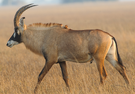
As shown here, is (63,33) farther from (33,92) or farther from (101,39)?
(33,92)

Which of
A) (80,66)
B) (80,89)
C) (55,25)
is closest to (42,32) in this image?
(55,25)

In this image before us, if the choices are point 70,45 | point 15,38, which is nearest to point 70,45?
point 70,45

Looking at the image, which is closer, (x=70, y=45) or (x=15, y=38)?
(x=70, y=45)

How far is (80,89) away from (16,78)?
1.96 m

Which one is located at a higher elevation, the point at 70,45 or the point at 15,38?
the point at 15,38

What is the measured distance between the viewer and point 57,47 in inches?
208

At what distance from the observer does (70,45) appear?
17.3 ft

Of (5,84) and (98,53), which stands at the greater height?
(98,53)

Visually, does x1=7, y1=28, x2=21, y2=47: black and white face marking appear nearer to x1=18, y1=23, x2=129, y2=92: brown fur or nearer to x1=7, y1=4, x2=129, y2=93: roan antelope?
x1=7, y1=4, x2=129, y2=93: roan antelope

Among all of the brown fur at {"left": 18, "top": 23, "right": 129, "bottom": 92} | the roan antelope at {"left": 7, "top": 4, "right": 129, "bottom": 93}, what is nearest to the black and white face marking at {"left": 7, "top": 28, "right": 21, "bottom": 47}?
the roan antelope at {"left": 7, "top": 4, "right": 129, "bottom": 93}

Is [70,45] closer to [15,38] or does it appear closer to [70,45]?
[70,45]

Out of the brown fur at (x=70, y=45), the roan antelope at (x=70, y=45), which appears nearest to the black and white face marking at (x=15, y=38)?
→ the roan antelope at (x=70, y=45)

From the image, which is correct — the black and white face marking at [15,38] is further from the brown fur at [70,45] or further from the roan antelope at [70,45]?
the brown fur at [70,45]

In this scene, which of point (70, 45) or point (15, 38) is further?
point (15, 38)
